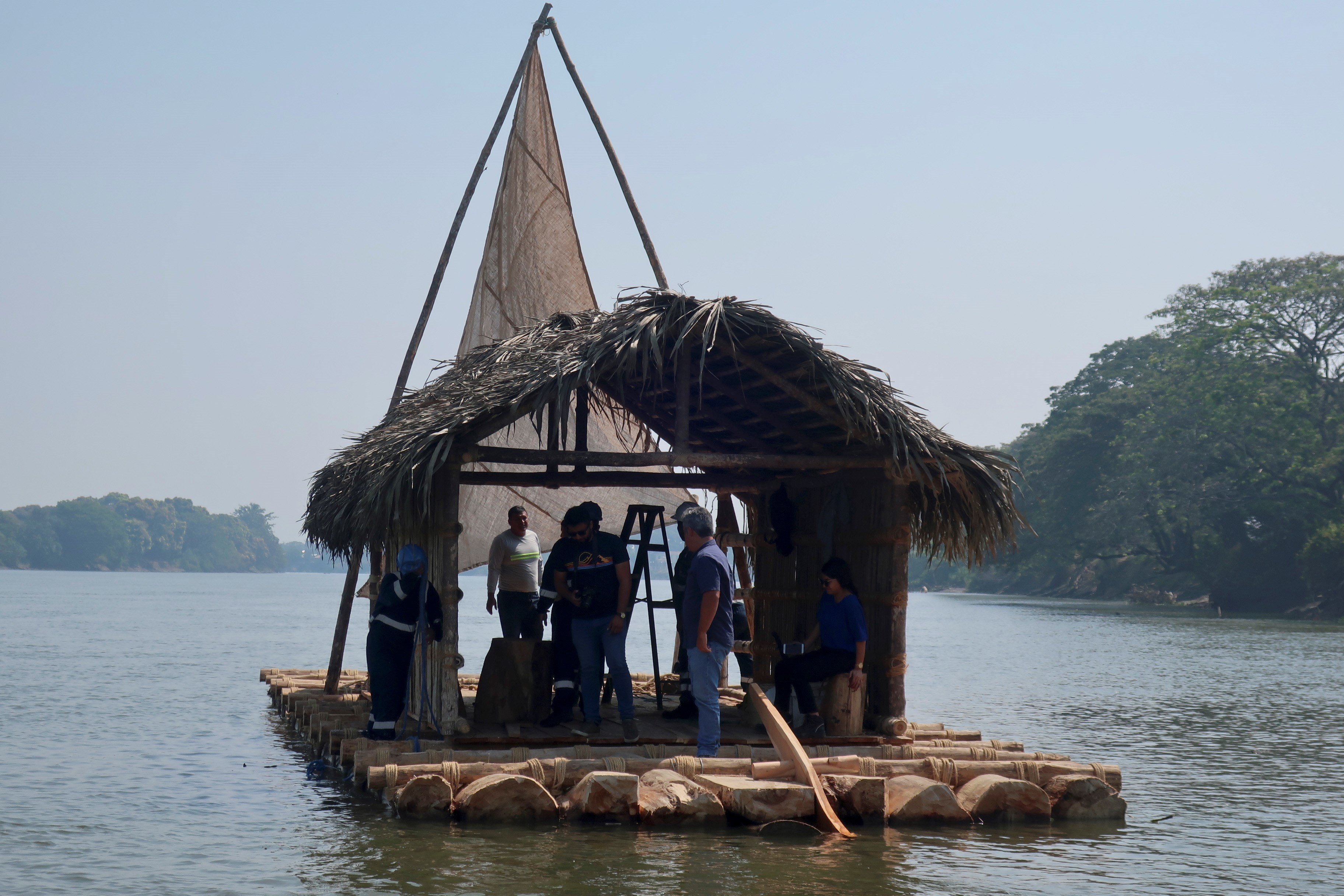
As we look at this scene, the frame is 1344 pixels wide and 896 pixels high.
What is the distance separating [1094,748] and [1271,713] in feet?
17.8

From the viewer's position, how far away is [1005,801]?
352 inches

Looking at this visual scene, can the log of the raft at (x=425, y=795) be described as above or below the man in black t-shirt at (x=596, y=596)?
below

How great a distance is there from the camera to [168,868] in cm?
775

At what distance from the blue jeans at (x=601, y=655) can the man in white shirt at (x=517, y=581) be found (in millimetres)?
2315

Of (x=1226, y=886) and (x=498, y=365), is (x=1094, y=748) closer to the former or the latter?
(x=1226, y=886)

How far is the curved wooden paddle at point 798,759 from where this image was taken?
8422mm

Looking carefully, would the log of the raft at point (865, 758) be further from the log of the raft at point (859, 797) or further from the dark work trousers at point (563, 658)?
the dark work trousers at point (563, 658)

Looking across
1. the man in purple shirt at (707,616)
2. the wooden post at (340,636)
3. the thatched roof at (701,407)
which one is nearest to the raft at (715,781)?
the man in purple shirt at (707,616)

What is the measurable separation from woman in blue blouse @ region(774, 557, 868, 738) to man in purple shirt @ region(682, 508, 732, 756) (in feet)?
3.87

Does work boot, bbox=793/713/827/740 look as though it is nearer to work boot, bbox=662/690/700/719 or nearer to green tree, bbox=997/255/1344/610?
work boot, bbox=662/690/700/719

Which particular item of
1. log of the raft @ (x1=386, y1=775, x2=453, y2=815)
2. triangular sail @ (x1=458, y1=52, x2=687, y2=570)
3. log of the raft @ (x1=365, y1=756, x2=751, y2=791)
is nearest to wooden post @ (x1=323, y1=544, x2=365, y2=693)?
triangular sail @ (x1=458, y1=52, x2=687, y2=570)

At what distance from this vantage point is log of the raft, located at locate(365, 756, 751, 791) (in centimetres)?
866

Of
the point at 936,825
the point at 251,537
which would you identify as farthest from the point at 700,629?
the point at 251,537

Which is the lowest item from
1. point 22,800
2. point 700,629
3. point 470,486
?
point 22,800
